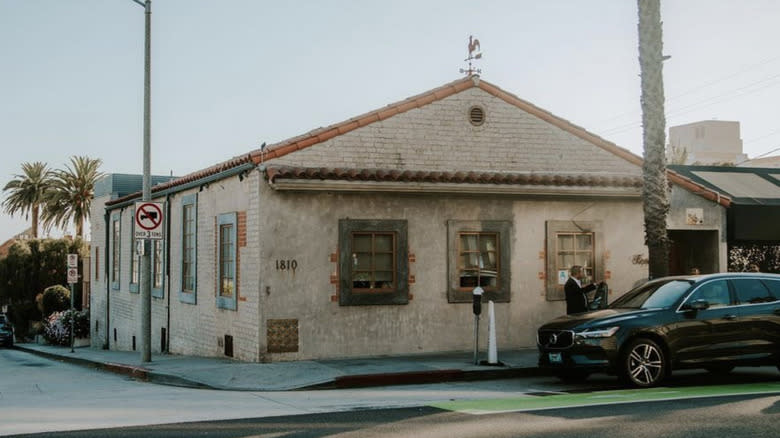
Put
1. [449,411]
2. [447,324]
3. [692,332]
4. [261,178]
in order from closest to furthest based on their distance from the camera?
[449,411], [692,332], [261,178], [447,324]

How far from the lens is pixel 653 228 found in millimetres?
15930

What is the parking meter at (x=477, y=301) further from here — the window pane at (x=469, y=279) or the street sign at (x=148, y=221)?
the street sign at (x=148, y=221)

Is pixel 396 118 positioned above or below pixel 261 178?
above

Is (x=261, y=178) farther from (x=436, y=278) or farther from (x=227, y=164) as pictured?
(x=436, y=278)

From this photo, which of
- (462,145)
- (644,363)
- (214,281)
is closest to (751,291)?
(644,363)

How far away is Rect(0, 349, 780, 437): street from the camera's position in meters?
8.75

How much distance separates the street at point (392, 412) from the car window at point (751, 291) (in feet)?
3.89

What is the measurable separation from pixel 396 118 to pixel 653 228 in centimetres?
527

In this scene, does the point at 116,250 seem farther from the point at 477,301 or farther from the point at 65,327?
the point at 477,301

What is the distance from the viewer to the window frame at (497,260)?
16672mm

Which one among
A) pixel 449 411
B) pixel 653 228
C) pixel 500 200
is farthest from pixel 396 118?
pixel 449 411

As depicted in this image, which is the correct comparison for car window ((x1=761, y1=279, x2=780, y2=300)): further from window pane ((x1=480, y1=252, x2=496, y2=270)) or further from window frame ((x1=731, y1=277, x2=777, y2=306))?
window pane ((x1=480, y1=252, x2=496, y2=270))

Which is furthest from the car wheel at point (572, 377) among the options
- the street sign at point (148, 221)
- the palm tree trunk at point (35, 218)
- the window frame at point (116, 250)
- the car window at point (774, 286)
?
the palm tree trunk at point (35, 218)

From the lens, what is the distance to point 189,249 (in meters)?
21.0
